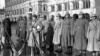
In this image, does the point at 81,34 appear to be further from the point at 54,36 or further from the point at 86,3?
the point at 86,3

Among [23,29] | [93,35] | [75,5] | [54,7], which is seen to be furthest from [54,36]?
[54,7]

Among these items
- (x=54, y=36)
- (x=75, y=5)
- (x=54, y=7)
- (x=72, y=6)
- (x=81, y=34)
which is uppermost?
(x=54, y=7)

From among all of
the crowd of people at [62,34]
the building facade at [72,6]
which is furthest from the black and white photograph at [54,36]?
the building facade at [72,6]

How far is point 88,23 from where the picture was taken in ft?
26.6

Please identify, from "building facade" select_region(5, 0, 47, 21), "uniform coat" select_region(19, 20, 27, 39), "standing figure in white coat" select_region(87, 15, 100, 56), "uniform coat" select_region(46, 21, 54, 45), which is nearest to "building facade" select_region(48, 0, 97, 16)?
"building facade" select_region(5, 0, 47, 21)

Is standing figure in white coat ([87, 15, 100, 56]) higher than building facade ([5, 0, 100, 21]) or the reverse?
the reverse

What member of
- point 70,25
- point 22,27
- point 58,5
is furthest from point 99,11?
point 58,5

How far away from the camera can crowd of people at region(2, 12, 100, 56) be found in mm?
7719

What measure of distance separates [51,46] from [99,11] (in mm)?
2827

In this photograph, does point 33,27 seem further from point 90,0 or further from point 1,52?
point 90,0

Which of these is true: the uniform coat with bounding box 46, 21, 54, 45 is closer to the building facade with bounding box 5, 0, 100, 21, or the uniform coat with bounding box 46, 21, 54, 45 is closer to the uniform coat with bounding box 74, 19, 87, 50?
the uniform coat with bounding box 74, 19, 87, 50

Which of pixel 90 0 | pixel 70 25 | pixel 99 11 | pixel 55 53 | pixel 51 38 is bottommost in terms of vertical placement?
pixel 55 53

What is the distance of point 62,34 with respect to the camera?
29.7ft

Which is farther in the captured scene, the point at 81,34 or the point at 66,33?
the point at 66,33
